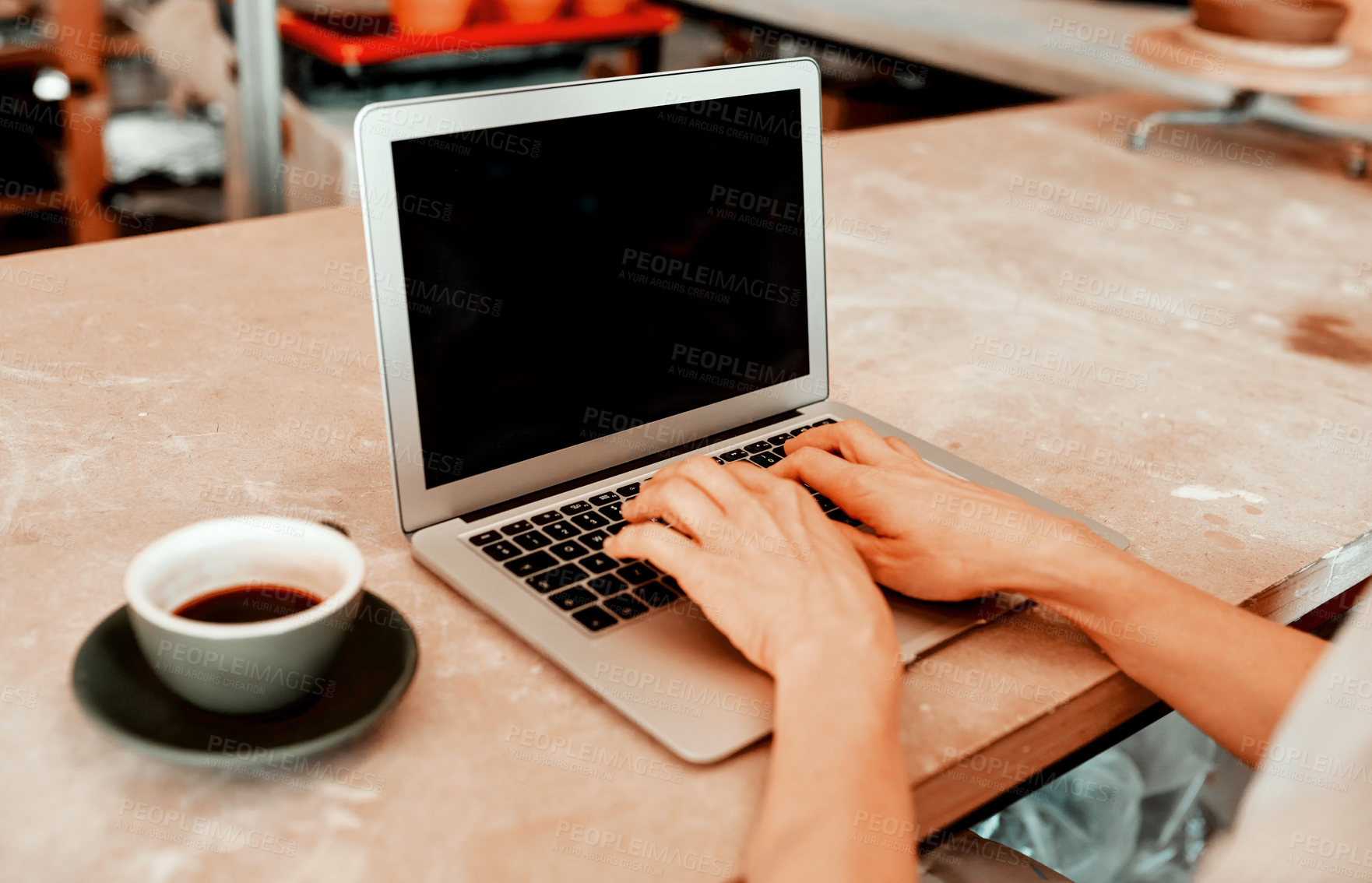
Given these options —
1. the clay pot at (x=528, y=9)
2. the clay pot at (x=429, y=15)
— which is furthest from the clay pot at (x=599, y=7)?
the clay pot at (x=429, y=15)

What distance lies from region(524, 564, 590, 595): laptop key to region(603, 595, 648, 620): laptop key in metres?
0.03

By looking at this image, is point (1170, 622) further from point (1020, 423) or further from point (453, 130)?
point (453, 130)

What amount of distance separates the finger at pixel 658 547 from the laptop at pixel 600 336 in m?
0.03

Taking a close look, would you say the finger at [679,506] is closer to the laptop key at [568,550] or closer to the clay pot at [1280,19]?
the laptop key at [568,550]

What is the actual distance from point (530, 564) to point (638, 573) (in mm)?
72

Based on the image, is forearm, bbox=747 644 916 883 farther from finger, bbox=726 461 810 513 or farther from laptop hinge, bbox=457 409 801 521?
laptop hinge, bbox=457 409 801 521

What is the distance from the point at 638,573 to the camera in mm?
745

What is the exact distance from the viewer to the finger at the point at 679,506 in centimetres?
71

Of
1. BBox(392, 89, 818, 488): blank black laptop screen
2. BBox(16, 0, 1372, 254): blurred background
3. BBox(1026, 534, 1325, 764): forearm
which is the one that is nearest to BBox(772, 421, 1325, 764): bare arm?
BBox(1026, 534, 1325, 764): forearm

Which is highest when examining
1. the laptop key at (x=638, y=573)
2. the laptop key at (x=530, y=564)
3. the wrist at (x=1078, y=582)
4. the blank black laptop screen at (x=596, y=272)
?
the blank black laptop screen at (x=596, y=272)

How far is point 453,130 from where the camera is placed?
72 cm

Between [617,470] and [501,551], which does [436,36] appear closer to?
[617,470]

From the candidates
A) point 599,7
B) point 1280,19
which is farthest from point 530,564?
point 599,7

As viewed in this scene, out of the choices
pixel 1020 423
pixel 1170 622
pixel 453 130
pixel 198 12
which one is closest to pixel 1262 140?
pixel 1020 423
